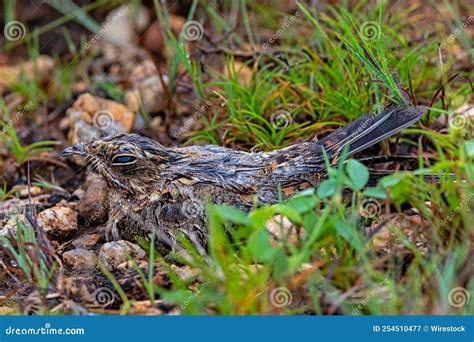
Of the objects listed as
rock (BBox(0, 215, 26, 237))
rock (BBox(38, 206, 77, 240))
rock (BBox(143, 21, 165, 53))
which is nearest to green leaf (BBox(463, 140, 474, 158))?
rock (BBox(38, 206, 77, 240))

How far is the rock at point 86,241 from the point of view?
4133 millimetres

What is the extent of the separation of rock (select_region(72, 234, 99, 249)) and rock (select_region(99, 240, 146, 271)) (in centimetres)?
33

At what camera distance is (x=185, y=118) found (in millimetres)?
5363

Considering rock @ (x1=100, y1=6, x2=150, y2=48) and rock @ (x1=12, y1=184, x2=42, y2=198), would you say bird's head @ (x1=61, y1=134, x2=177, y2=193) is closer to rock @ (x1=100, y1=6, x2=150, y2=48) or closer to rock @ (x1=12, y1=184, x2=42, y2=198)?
rock @ (x1=12, y1=184, x2=42, y2=198)

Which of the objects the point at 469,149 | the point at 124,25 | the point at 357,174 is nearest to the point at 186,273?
the point at 357,174

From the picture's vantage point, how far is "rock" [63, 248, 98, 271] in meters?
3.84

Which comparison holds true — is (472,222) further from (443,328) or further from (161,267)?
(161,267)

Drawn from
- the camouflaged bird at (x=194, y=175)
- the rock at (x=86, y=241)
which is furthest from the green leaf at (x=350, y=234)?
the rock at (x=86, y=241)

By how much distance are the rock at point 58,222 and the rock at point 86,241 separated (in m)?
0.11

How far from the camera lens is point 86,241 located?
13.7 feet

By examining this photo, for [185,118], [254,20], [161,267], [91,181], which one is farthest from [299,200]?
[254,20]

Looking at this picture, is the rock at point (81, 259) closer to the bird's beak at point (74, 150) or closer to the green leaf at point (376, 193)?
the bird's beak at point (74, 150)

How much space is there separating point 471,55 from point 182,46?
1.88 m

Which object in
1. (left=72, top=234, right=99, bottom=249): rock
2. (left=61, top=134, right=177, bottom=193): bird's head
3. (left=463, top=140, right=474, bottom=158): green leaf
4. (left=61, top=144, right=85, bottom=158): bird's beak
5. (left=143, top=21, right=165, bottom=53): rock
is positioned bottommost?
(left=72, top=234, right=99, bottom=249): rock
